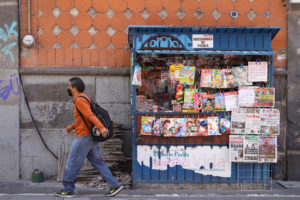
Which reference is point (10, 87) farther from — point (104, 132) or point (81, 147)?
point (104, 132)

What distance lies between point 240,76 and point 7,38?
4.28 m

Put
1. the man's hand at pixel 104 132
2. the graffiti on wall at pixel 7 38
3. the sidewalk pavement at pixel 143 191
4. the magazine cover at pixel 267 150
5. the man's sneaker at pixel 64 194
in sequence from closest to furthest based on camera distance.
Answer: the man's hand at pixel 104 132
the man's sneaker at pixel 64 194
the sidewalk pavement at pixel 143 191
the magazine cover at pixel 267 150
the graffiti on wall at pixel 7 38

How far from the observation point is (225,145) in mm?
5422

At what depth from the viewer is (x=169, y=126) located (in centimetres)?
534

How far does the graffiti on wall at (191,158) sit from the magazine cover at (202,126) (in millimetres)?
240

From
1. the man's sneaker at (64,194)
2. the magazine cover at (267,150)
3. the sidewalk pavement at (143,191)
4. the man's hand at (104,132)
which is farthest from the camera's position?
the magazine cover at (267,150)

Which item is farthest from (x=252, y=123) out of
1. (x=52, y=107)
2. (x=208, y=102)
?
(x=52, y=107)

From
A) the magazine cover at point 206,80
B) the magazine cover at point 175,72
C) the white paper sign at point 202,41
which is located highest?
the white paper sign at point 202,41

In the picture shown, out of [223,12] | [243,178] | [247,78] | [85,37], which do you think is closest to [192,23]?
[223,12]

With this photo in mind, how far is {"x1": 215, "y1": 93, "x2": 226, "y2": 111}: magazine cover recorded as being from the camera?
216 inches

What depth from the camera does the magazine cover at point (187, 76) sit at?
5.52 metres

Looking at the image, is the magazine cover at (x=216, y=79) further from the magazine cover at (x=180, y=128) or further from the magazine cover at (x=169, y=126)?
the magazine cover at (x=169, y=126)

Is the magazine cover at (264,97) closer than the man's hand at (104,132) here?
No

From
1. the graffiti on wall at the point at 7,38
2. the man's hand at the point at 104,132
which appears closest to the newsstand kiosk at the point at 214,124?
the man's hand at the point at 104,132
